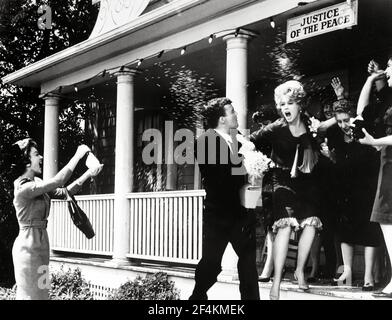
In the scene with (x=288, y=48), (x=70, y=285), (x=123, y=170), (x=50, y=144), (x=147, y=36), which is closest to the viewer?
(x=288, y=48)

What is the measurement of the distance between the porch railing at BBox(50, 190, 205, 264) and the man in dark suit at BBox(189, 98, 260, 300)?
59 centimetres

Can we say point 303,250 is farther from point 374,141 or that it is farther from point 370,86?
point 370,86

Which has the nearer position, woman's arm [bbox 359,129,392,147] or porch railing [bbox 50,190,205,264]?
woman's arm [bbox 359,129,392,147]

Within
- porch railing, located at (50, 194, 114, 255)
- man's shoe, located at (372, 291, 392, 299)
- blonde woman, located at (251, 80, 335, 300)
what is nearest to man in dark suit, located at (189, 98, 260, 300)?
blonde woman, located at (251, 80, 335, 300)

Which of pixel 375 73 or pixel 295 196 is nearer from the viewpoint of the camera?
pixel 375 73

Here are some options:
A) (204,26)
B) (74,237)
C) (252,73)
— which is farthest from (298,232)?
(74,237)

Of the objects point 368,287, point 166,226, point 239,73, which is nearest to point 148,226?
point 166,226

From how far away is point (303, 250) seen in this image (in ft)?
18.5

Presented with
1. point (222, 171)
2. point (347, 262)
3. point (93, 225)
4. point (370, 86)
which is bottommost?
point (347, 262)

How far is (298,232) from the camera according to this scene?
5.89 m

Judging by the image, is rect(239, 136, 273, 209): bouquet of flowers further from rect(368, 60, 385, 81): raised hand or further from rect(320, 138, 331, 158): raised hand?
rect(368, 60, 385, 81): raised hand

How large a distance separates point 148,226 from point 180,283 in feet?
3.75

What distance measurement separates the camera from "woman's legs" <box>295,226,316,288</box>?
18.3 ft
